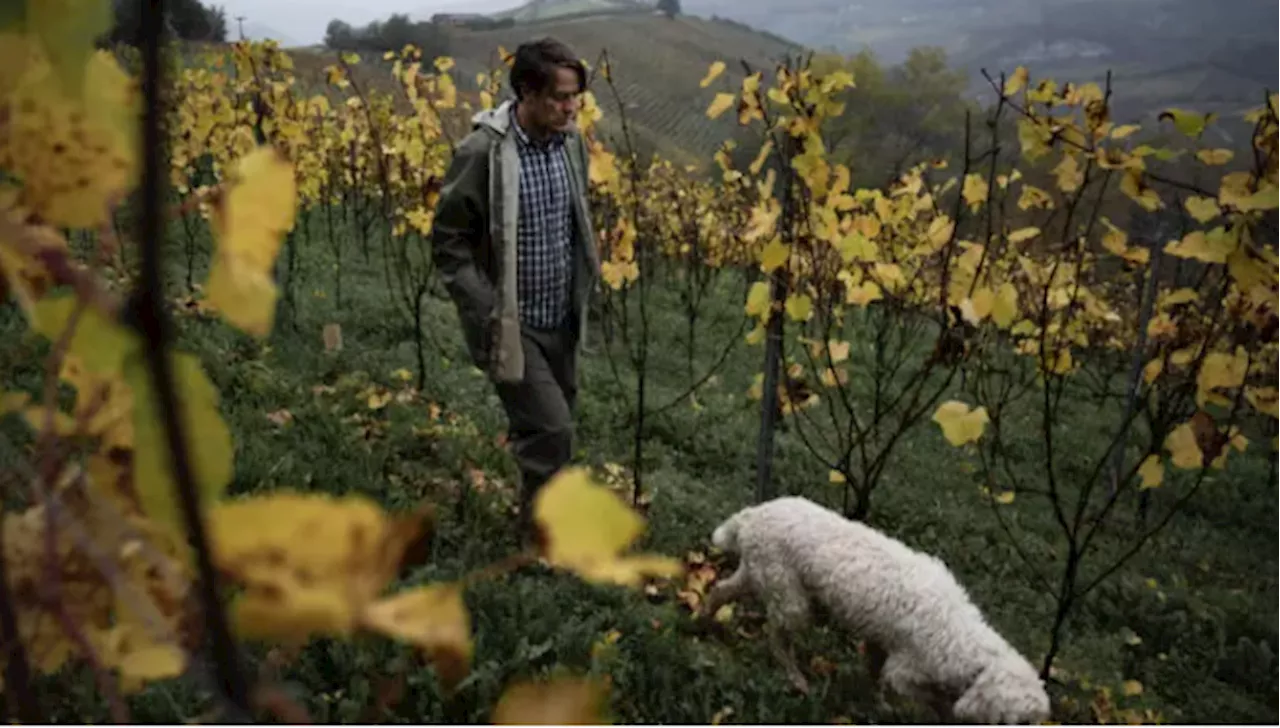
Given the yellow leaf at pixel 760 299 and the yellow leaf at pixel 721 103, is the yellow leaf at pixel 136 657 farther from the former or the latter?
the yellow leaf at pixel 721 103

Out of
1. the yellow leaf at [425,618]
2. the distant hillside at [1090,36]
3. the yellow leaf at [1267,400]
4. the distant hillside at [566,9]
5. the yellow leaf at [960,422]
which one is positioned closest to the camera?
the yellow leaf at [425,618]

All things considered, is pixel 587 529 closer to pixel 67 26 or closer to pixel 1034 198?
pixel 67 26

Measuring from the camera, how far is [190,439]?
36cm

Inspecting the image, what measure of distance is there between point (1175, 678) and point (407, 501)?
4.14 m

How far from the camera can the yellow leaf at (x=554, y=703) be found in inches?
16.7

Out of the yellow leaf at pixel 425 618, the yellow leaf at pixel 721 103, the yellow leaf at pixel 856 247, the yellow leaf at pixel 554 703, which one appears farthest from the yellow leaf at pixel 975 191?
the yellow leaf at pixel 425 618

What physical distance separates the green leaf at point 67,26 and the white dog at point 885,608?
3.22m

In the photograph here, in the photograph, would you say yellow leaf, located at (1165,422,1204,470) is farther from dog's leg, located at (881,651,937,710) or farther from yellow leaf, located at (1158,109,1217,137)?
dog's leg, located at (881,651,937,710)

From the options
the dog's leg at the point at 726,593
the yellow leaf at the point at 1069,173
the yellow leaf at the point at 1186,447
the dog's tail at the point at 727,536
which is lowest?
the dog's leg at the point at 726,593

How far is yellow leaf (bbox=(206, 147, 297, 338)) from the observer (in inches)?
13.9

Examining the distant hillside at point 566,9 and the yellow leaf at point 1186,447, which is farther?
the distant hillside at point 566,9

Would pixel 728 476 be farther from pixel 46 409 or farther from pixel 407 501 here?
pixel 46 409

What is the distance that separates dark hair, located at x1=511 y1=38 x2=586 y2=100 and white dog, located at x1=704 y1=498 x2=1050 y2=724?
193 cm

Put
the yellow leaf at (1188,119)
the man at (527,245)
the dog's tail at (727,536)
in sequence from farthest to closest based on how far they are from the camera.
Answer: the dog's tail at (727,536) → the man at (527,245) → the yellow leaf at (1188,119)
